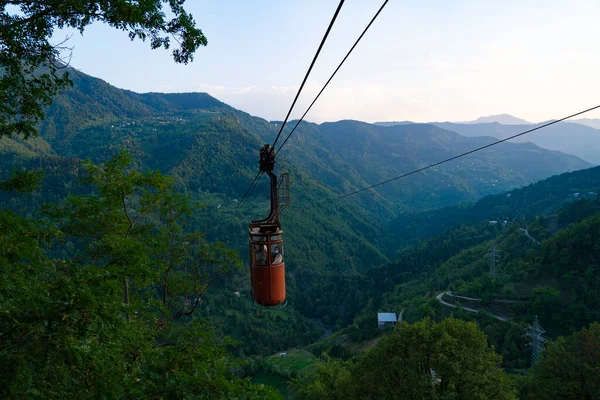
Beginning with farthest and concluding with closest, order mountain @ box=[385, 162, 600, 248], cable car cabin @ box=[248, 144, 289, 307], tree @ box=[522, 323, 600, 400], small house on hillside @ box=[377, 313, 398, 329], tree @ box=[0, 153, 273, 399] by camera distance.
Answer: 1. mountain @ box=[385, 162, 600, 248]
2. small house on hillside @ box=[377, 313, 398, 329]
3. tree @ box=[522, 323, 600, 400]
4. cable car cabin @ box=[248, 144, 289, 307]
5. tree @ box=[0, 153, 273, 399]

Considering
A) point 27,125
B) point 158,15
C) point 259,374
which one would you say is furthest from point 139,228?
point 259,374

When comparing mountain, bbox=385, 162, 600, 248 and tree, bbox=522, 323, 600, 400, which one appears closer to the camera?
tree, bbox=522, 323, 600, 400

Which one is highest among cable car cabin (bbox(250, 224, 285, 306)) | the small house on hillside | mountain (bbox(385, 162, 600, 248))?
cable car cabin (bbox(250, 224, 285, 306))

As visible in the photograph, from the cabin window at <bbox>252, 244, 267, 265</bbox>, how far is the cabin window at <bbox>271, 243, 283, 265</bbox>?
213 millimetres

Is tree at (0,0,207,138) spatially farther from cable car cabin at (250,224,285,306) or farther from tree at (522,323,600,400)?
tree at (522,323,600,400)

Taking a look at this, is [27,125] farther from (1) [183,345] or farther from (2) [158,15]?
(1) [183,345]

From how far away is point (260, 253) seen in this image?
9.40 meters

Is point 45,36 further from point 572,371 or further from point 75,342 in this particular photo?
point 572,371

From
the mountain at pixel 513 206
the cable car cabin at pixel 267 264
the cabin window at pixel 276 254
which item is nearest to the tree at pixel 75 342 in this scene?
the cable car cabin at pixel 267 264

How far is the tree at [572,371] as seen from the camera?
14.8 m

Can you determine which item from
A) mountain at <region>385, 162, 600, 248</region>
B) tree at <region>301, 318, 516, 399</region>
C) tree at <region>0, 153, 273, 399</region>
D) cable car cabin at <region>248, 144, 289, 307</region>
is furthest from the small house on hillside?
mountain at <region>385, 162, 600, 248</region>

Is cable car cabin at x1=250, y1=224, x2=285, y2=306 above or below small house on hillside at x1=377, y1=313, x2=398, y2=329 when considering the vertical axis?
above

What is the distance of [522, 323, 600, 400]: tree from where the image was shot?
14.8 m

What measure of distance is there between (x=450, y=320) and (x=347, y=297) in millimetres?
80211
